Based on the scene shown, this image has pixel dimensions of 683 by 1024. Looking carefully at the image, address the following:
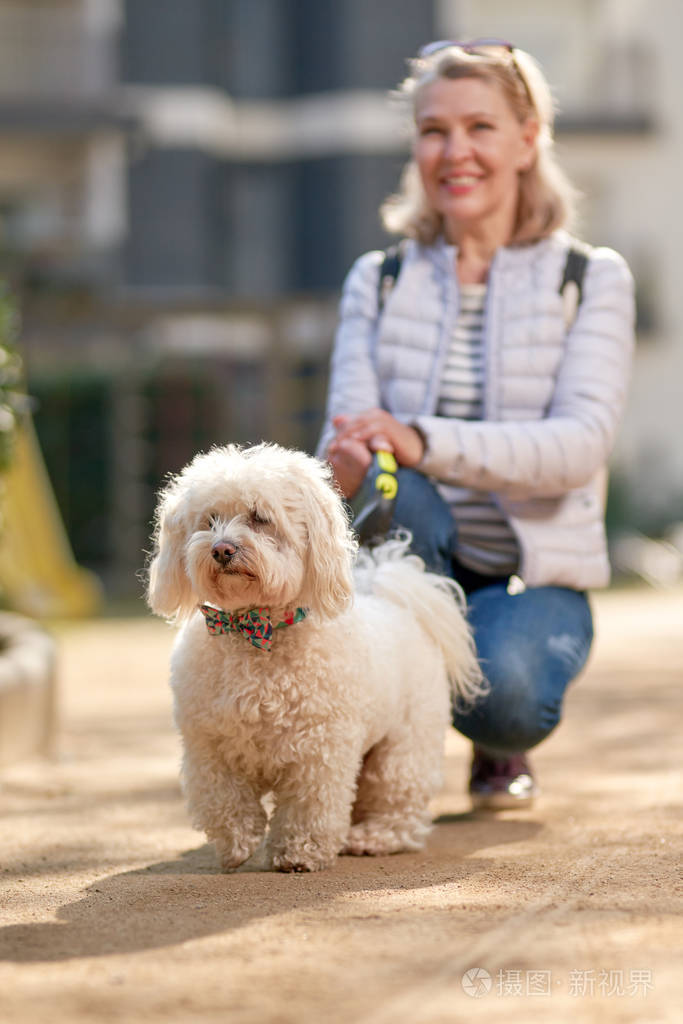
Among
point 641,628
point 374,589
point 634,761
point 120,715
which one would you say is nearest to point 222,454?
point 374,589

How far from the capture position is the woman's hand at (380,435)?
12.1ft

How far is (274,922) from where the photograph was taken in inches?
105

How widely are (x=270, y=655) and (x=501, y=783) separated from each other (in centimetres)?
109

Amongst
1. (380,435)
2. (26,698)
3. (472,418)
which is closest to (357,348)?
(472,418)

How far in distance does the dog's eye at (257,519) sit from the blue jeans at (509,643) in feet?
2.32

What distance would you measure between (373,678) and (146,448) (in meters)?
11.0

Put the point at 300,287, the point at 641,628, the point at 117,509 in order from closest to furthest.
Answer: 1. the point at 641,628
2. the point at 117,509
3. the point at 300,287

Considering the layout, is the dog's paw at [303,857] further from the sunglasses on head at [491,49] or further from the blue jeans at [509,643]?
the sunglasses on head at [491,49]

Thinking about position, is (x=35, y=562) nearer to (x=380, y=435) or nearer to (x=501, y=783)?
(x=501, y=783)

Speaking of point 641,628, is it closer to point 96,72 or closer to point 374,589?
point 374,589

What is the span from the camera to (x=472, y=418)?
4094mm

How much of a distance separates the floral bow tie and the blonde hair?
1.44 metres

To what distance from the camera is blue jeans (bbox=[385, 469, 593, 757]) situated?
3840 millimetres

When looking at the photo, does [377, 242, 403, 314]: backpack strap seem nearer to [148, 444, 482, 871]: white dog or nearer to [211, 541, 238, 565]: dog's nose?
[148, 444, 482, 871]: white dog
